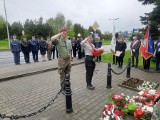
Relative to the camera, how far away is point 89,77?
6531mm

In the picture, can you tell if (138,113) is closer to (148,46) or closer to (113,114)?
(113,114)

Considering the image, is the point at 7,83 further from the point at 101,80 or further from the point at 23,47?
the point at 23,47

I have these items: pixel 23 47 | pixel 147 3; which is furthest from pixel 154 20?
pixel 23 47

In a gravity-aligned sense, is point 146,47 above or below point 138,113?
above

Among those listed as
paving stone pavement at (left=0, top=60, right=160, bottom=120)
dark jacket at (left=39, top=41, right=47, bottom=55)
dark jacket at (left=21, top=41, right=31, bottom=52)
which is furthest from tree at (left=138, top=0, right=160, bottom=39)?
dark jacket at (left=21, top=41, right=31, bottom=52)

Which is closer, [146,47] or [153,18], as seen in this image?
[146,47]

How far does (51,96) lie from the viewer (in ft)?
19.0

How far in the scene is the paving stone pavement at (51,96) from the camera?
4.50m

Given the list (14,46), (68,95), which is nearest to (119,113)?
(68,95)

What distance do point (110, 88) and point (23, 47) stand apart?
842 cm

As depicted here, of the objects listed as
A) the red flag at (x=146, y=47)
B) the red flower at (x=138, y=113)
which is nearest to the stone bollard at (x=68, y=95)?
the red flower at (x=138, y=113)

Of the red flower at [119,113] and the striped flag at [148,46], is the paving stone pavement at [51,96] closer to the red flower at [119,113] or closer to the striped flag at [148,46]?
the red flower at [119,113]

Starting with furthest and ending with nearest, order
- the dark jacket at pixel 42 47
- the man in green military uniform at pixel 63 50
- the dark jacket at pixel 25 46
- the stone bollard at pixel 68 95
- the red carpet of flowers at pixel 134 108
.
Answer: the dark jacket at pixel 42 47 < the dark jacket at pixel 25 46 < the man in green military uniform at pixel 63 50 < the stone bollard at pixel 68 95 < the red carpet of flowers at pixel 134 108

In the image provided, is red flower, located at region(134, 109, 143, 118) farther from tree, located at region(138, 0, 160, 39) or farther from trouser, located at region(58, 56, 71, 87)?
tree, located at region(138, 0, 160, 39)
